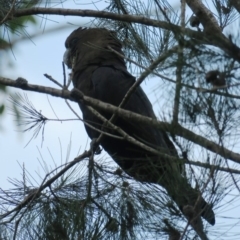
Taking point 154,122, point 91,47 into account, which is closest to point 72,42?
point 91,47

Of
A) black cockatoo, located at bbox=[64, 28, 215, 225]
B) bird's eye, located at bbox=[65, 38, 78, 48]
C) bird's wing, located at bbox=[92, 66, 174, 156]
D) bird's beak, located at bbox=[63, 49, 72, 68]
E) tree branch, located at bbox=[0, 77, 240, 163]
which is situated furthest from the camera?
bird's eye, located at bbox=[65, 38, 78, 48]

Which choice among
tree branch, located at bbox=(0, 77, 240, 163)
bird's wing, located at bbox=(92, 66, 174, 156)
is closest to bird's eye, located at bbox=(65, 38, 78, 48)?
bird's wing, located at bbox=(92, 66, 174, 156)

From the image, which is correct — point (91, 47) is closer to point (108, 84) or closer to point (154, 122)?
point (108, 84)

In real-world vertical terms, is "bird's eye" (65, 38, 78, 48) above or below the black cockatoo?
above

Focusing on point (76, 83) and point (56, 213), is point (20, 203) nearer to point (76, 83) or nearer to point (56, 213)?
point (56, 213)

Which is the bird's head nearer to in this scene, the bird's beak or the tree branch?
the bird's beak

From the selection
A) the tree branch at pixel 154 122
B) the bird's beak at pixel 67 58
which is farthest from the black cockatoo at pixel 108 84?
the tree branch at pixel 154 122

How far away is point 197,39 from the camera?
1.93m

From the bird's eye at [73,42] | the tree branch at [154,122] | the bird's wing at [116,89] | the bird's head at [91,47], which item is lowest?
the tree branch at [154,122]

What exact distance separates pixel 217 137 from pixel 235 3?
54cm

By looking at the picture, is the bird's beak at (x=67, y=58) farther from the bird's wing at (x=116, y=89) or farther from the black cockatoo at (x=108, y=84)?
the bird's wing at (x=116, y=89)

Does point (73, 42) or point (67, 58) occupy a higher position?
point (73, 42)

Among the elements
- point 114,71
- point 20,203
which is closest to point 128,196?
point 20,203

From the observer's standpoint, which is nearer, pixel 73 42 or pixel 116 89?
pixel 116 89
